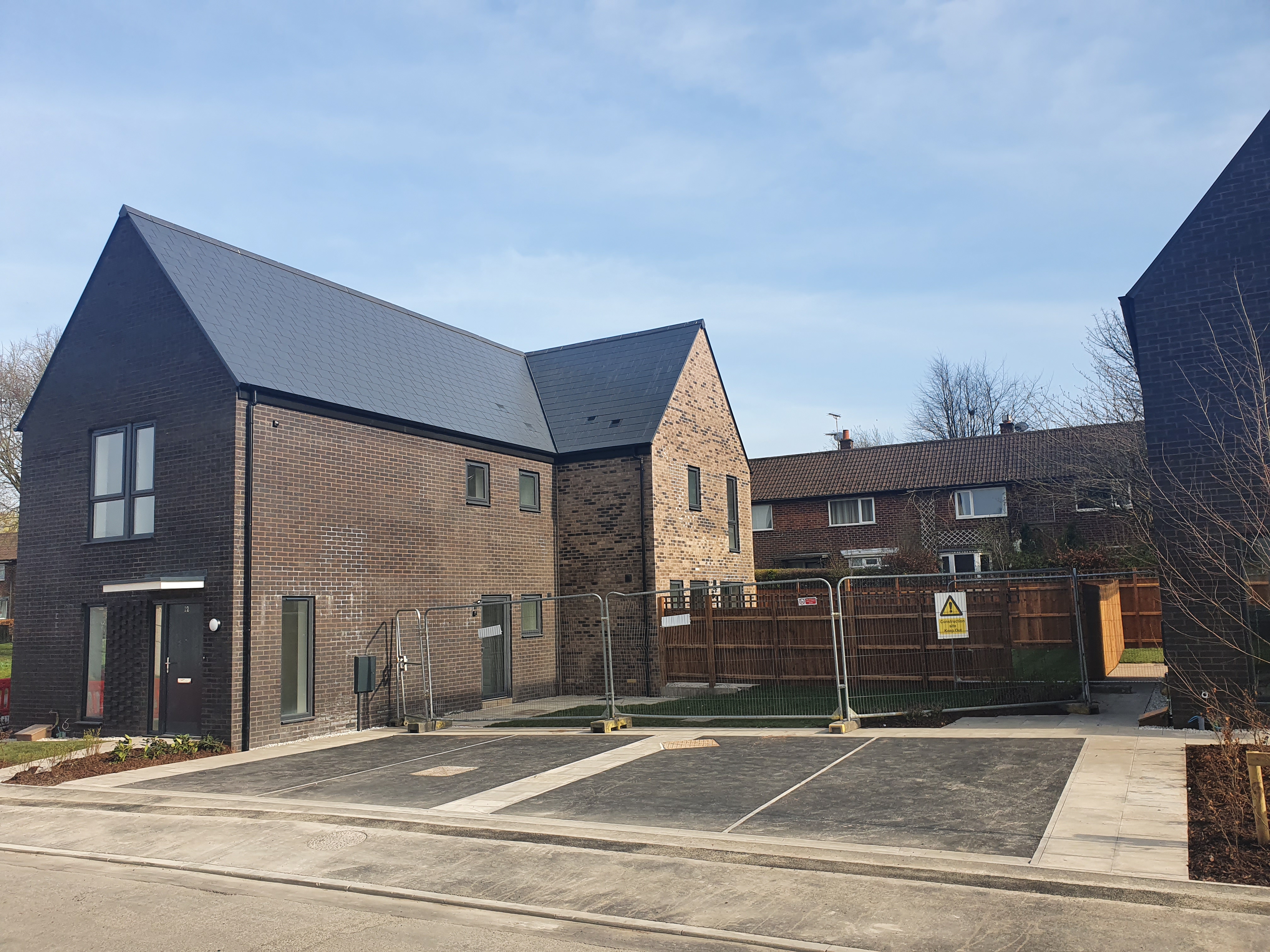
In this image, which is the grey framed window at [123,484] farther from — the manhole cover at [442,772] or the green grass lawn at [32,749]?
the manhole cover at [442,772]

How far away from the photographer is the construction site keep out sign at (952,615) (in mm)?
14609

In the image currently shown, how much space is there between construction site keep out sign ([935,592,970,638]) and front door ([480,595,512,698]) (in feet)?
30.0

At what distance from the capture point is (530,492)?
22.8 meters

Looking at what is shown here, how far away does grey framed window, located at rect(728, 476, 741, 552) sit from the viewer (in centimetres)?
2697

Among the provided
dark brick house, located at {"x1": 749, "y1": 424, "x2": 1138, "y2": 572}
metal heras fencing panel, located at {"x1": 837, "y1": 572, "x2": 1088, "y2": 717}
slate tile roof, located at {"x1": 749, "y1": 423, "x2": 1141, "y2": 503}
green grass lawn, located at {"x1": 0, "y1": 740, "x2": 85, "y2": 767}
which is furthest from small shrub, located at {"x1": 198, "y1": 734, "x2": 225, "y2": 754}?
dark brick house, located at {"x1": 749, "y1": 424, "x2": 1138, "y2": 572}

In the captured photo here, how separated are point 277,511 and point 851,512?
27.2 meters

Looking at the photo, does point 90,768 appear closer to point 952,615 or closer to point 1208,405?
point 952,615

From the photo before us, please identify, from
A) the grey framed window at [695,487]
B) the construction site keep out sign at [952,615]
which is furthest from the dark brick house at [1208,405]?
the grey framed window at [695,487]

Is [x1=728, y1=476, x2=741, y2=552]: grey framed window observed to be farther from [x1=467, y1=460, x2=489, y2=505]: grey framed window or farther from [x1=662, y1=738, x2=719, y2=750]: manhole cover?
[x1=662, y1=738, x2=719, y2=750]: manhole cover

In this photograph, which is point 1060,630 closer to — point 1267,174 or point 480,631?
point 1267,174

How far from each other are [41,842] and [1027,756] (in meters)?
10.7

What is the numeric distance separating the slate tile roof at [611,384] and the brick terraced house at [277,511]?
0.29m

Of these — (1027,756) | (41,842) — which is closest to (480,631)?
(41,842)

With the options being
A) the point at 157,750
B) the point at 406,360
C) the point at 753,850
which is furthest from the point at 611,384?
the point at 753,850
